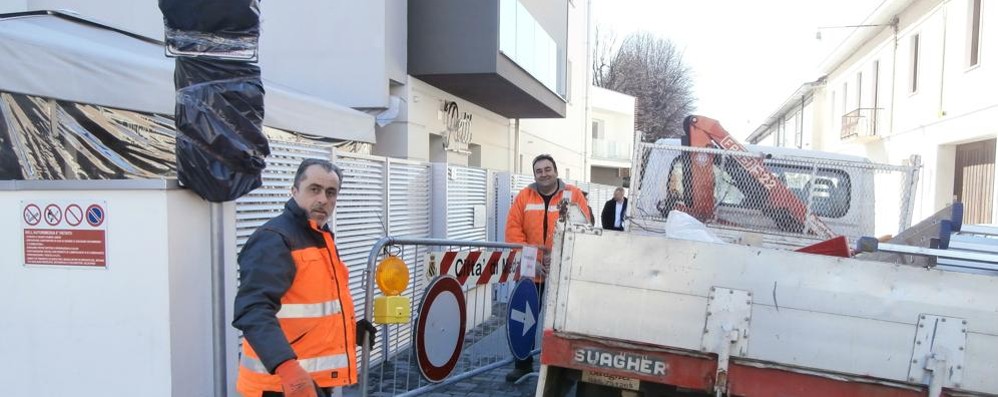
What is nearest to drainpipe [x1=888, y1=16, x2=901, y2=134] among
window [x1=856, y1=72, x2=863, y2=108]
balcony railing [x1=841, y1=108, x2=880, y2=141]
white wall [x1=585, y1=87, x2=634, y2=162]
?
balcony railing [x1=841, y1=108, x2=880, y2=141]

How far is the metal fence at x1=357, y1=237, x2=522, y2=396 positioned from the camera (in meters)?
4.53

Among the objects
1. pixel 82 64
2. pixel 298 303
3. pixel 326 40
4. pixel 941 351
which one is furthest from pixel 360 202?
pixel 326 40

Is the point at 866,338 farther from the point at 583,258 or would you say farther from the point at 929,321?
the point at 583,258

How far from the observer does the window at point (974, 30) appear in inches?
563

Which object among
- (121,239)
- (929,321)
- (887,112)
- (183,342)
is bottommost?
(183,342)

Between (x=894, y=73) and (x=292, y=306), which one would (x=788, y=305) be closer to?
(x=292, y=306)

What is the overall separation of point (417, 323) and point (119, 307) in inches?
71.0

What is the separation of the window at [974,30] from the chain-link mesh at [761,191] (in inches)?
469

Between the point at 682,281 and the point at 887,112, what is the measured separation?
20.8m

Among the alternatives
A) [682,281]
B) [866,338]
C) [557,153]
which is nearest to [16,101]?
[682,281]

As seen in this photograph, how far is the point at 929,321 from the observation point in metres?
2.71

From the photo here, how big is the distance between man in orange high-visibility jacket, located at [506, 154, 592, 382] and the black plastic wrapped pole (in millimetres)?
2945

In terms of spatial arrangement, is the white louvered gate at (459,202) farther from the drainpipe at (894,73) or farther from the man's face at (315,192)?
the drainpipe at (894,73)

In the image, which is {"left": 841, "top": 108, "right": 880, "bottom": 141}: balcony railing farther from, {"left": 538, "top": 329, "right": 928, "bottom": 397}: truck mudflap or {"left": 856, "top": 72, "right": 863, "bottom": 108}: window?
{"left": 538, "top": 329, "right": 928, "bottom": 397}: truck mudflap
